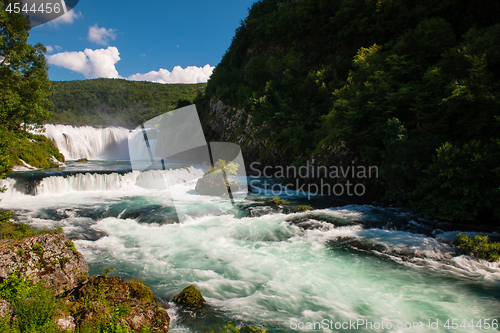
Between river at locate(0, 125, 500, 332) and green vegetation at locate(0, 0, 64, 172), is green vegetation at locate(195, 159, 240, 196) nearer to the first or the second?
river at locate(0, 125, 500, 332)

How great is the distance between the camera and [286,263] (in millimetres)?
7969

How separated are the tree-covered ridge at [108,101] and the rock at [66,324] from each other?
8082 cm

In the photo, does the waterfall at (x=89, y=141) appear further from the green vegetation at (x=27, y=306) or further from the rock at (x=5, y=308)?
the rock at (x=5, y=308)

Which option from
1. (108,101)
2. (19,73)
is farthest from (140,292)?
(108,101)

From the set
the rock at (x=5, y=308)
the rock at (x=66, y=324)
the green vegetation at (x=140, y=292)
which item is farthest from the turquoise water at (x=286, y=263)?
the rock at (x=5, y=308)

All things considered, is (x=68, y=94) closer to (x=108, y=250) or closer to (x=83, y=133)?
(x=83, y=133)

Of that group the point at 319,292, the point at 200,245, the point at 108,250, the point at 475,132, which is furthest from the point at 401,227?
the point at 108,250

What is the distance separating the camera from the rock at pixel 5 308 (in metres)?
3.63

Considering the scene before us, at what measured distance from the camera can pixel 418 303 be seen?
6.00 m

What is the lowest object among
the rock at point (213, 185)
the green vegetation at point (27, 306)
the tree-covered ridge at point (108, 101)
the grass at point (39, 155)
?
the green vegetation at point (27, 306)

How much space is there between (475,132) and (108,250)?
601 inches

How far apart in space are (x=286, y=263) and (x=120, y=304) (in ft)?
16.5

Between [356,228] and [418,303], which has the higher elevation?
[356,228]

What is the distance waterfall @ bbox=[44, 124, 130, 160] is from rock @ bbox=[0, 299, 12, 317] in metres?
33.0
